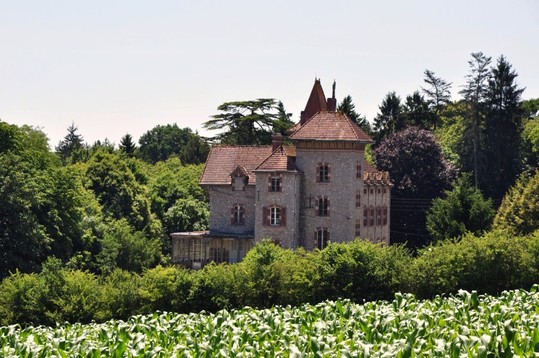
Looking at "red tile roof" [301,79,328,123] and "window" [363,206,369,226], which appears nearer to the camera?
"window" [363,206,369,226]

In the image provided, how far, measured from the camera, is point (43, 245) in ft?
227

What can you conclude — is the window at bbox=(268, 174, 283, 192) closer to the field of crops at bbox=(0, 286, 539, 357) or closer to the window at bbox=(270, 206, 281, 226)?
the window at bbox=(270, 206, 281, 226)

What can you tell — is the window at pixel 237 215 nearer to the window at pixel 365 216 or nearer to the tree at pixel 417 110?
the window at pixel 365 216

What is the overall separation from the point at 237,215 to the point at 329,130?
848 cm

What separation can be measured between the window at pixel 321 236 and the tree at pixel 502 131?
24.0 meters

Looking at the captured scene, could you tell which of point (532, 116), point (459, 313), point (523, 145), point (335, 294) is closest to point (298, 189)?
point (335, 294)

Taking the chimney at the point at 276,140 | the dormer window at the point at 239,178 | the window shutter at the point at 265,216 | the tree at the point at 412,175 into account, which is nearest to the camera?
the window shutter at the point at 265,216

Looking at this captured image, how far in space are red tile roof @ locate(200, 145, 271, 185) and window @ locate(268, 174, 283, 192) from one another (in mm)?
3098

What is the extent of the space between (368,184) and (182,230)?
21.8m

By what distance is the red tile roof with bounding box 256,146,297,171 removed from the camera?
246ft

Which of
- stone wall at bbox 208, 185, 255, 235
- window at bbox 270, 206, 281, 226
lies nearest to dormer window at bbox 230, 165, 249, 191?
stone wall at bbox 208, 185, 255, 235

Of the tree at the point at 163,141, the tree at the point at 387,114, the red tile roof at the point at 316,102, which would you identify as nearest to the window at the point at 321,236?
the red tile roof at the point at 316,102

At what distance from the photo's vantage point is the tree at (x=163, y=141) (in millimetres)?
171375

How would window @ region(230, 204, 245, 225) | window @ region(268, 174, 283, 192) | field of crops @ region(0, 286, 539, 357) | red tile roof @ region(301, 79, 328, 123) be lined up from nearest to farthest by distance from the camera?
field of crops @ region(0, 286, 539, 357)
window @ region(268, 174, 283, 192)
window @ region(230, 204, 245, 225)
red tile roof @ region(301, 79, 328, 123)
